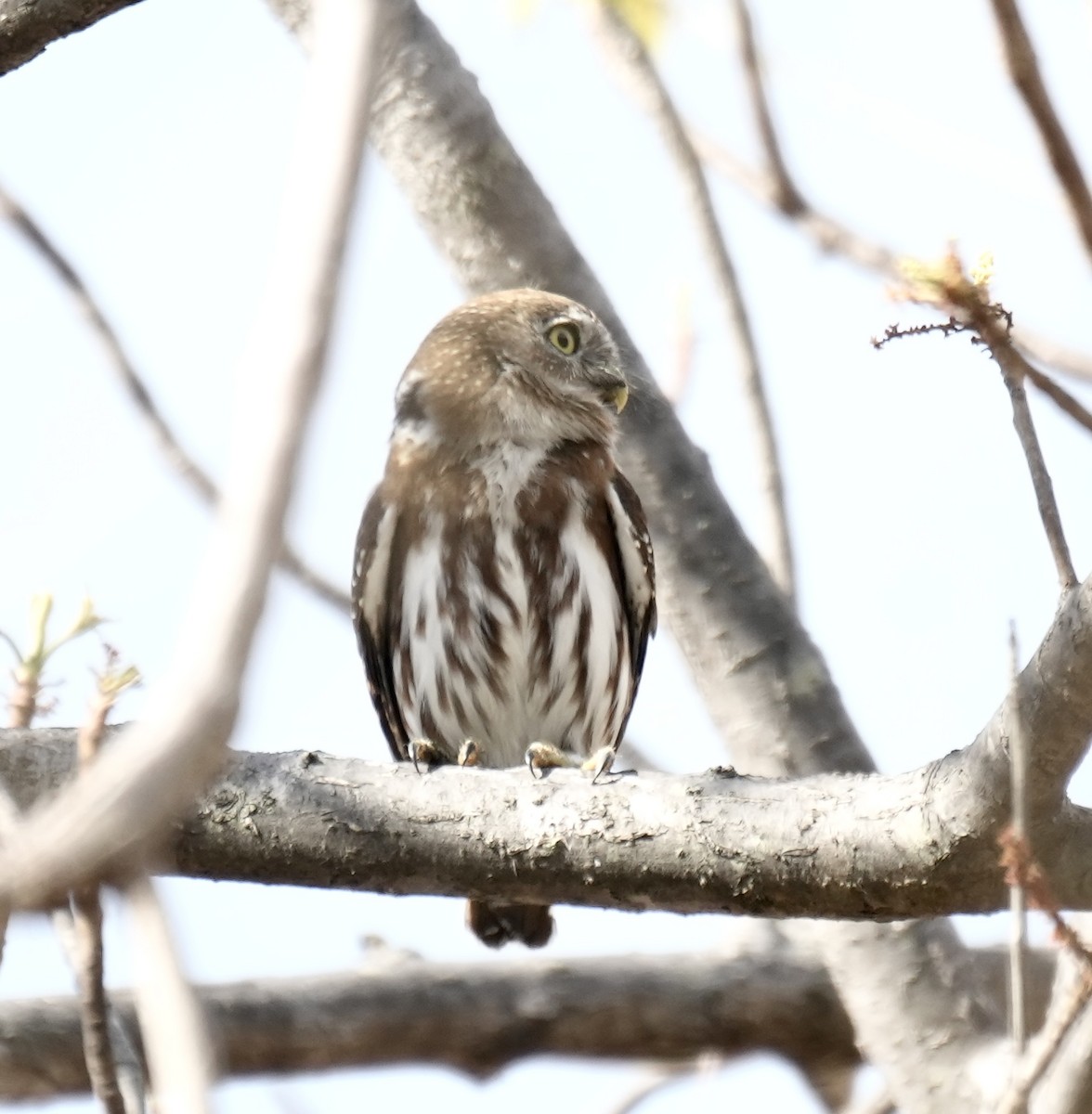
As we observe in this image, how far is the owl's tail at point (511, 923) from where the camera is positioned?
5.16 m

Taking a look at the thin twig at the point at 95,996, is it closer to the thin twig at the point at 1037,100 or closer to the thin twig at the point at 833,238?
the thin twig at the point at 1037,100

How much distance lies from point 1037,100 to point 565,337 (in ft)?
12.2

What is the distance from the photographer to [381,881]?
3436mm

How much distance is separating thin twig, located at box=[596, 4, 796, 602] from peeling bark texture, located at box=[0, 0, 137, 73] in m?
2.30

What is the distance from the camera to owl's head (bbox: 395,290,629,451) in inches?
213

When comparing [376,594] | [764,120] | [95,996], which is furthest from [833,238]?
[95,996]

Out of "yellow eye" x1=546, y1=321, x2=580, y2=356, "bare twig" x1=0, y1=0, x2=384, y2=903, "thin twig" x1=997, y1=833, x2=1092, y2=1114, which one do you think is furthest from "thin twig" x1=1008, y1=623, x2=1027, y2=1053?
"yellow eye" x1=546, y1=321, x2=580, y2=356

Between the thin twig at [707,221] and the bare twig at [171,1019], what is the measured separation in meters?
4.29

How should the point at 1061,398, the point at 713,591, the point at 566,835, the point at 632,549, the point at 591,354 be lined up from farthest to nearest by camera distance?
the point at 591,354, the point at 632,549, the point at 713,591, the point at 566,835, the point at 1061,398

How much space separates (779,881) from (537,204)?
2516 mm

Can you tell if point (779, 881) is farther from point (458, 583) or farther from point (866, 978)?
point (458, 583)

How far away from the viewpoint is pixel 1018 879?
204 cm

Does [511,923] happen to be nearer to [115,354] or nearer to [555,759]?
[555,759]

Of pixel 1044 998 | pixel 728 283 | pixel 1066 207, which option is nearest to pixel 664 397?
pixel 728 283
